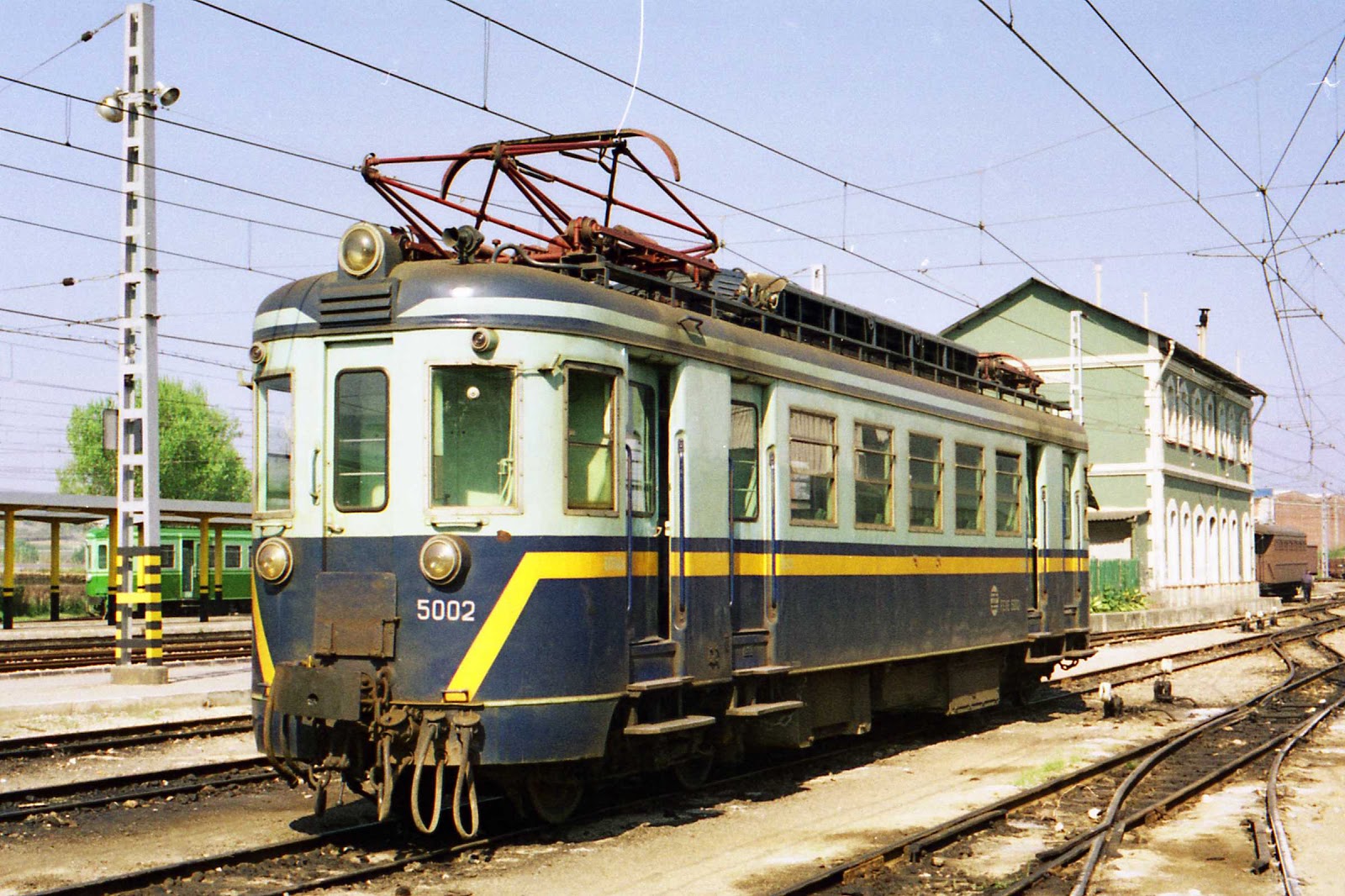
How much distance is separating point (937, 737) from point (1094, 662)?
11.4 meters

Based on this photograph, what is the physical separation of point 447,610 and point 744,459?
3.10 m

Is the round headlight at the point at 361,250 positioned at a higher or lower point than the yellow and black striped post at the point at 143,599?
higher

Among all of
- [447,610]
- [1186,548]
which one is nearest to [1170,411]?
[1186,548]

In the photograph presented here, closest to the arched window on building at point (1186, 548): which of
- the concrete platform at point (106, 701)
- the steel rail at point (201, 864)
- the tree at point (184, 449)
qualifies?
the concrete platform at point (106, 701)

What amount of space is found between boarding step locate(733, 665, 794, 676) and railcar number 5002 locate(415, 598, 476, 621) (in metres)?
2.56

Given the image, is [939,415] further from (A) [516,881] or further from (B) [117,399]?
(B) [117,399]

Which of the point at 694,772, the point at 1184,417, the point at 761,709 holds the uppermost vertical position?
the point at 1184,417

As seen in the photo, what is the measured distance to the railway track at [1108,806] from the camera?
8305 millimetres

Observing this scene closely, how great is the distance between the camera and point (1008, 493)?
1570 centimetres

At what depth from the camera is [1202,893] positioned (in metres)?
7.96

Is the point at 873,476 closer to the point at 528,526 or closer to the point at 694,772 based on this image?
the point at 694,772

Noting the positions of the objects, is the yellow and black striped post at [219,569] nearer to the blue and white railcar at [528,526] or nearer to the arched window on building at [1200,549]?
the blue and white railcar at [528,526]

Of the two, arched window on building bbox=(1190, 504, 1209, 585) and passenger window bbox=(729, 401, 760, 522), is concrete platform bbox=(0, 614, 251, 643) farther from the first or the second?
arched window on building bbox=(1190, 504, 1209, 585)

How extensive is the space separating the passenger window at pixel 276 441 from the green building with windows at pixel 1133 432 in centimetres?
3378
